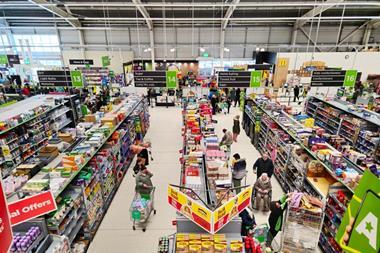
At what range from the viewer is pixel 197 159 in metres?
5.80

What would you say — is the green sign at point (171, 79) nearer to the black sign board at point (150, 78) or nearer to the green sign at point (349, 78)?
the black sign board at point (150, 78)

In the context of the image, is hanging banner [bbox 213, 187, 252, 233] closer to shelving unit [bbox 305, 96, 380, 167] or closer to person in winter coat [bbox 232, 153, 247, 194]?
person in winter coat [bbox 232, 153, 247, 194]

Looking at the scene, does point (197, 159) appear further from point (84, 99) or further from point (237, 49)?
point (237, 49)

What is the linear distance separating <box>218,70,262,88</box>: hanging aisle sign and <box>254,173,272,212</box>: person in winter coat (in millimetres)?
4849

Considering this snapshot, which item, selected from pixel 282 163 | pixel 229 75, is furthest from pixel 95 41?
pixel 282 163

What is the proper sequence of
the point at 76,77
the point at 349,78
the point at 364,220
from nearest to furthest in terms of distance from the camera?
the point at 364,220, the point at 349,78, the point at 76,77

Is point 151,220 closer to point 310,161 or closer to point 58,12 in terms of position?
point 310,161

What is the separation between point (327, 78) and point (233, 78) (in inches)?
156

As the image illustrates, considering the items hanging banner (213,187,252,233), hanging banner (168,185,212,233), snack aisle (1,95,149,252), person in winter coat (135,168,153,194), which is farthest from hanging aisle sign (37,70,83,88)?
hanging banner (213,187,252,233)

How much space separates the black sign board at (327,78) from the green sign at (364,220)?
906 centimetres

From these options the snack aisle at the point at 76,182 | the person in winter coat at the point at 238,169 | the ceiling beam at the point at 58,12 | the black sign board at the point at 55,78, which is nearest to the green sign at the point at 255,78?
the person in winter coat at the point at 238,169

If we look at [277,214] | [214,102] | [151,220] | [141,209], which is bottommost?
[151,220]

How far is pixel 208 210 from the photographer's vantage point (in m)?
3.46

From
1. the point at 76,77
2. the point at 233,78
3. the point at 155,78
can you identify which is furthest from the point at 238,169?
the point at 76,77
